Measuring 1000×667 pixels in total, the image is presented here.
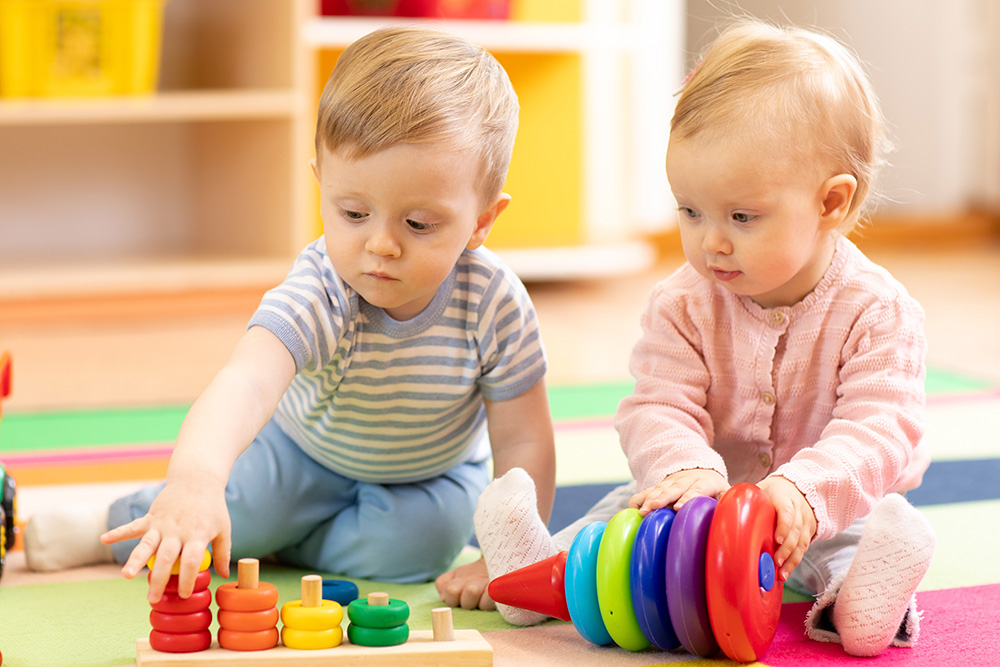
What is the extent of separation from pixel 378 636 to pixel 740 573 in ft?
0.64

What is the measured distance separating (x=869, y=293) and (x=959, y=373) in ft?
2.95

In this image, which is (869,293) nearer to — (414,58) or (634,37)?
(414,58)

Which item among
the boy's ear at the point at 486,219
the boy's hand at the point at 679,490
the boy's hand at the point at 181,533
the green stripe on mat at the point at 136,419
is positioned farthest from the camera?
the green stripe on mat at the point at 136,419

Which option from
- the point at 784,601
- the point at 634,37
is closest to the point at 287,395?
the point at 784,601

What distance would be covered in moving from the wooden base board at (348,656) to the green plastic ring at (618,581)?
71 millimetres

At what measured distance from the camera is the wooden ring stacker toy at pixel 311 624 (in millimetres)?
641

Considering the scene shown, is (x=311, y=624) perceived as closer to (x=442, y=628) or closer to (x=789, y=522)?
(x=442, y=628)

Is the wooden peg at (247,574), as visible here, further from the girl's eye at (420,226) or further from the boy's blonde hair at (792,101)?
the boy's blonde hair at (792,101)

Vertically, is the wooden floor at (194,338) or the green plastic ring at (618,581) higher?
the green plastic ring at (618,581)

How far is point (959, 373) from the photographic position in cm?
163

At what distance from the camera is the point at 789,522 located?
2.27 feet

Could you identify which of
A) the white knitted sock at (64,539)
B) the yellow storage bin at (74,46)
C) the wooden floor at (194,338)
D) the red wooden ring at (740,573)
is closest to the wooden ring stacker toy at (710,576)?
the red wooden ring at (740,573)

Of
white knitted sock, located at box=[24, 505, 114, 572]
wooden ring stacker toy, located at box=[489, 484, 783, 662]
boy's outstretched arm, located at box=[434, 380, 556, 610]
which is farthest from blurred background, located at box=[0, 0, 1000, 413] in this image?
wooden ring stacker toy, located at box=[489, 484, 783, 662]

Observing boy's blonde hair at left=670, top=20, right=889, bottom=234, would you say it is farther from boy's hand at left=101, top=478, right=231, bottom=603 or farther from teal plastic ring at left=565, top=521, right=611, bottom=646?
boy's hand at left=101, top=478, right=231, bottom=603
